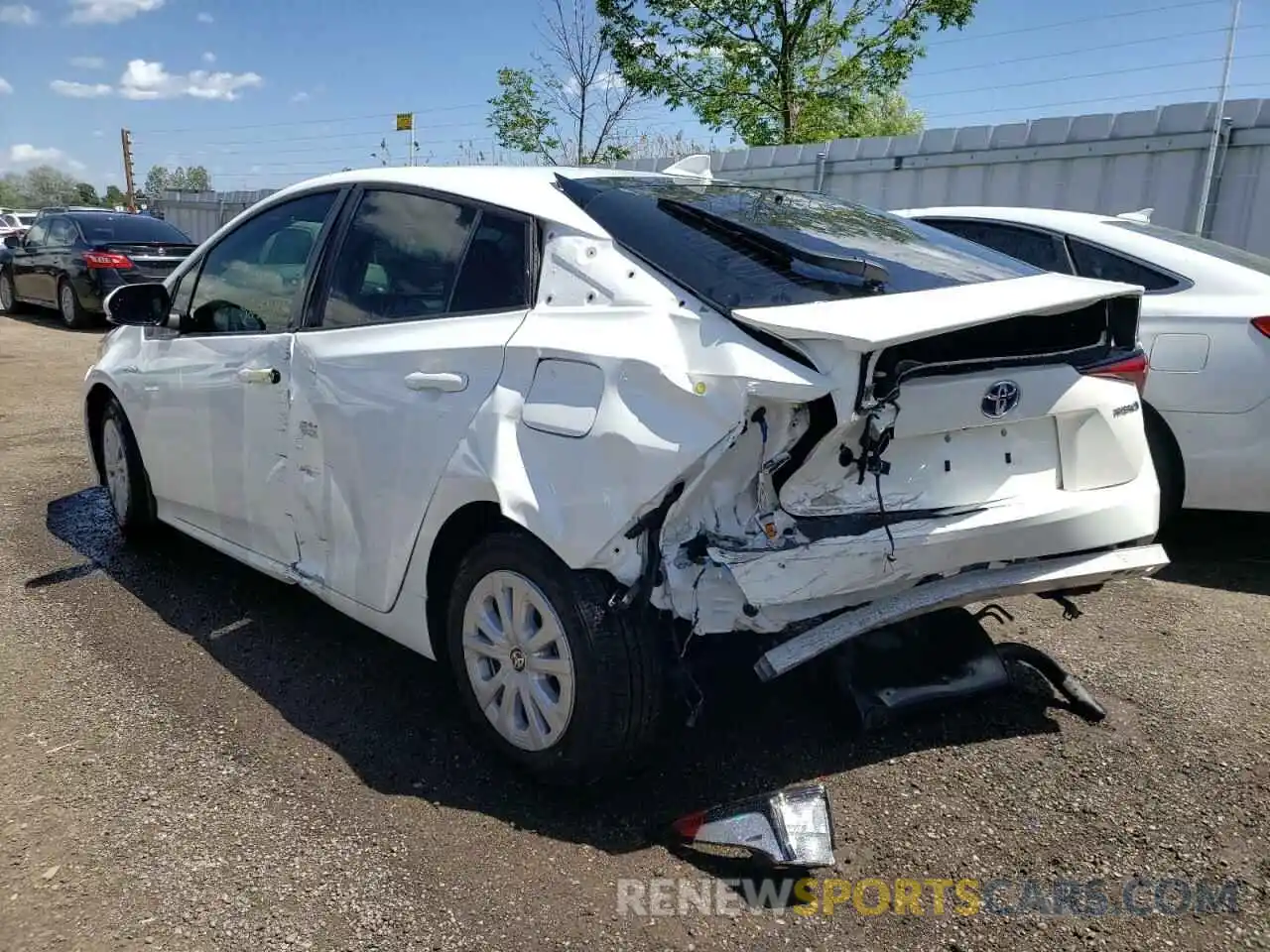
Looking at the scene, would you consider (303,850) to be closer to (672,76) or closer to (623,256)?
(623,256)

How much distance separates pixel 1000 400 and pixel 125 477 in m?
4.01

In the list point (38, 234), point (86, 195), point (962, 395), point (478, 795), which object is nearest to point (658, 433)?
point (962, 395)

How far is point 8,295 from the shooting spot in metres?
16.5

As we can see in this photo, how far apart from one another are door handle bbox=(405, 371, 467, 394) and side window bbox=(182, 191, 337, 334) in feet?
2.92

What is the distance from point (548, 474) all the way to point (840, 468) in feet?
2.45

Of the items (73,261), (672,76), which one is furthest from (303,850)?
(672,76)

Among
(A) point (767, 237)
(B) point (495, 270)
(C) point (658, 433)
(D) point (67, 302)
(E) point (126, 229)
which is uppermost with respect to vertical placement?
(A) point (767, 237)

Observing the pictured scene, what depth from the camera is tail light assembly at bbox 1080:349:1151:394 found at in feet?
9.37

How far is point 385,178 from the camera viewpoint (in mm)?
3510

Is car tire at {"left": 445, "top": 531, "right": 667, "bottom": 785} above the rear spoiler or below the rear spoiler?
below

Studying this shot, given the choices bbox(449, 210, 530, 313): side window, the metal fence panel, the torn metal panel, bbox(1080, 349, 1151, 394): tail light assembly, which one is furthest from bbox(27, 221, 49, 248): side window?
bbox(1080, 349, 1151, 394): tail light assembly

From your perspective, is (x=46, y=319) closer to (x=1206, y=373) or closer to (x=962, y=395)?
(x=1206, y=373)

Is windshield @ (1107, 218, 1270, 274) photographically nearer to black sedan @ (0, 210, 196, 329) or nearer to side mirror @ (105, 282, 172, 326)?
side mirror @ (105, 282, 172, 326)

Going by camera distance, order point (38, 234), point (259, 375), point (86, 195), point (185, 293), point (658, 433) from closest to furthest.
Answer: point (658, 433)
point (259, 375)
point (185, 293)
point (38, 234)
point (86, 195)
